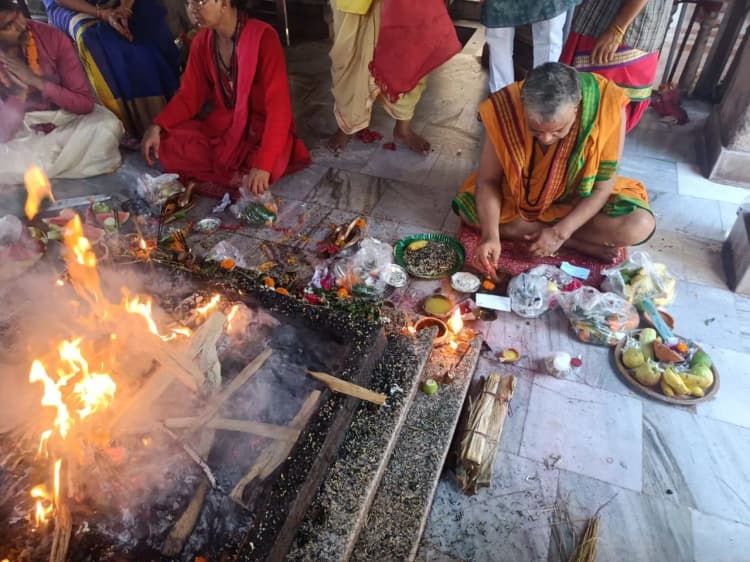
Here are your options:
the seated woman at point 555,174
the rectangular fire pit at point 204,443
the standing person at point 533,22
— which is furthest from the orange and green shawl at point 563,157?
the rectangular fire pit at point 204,443

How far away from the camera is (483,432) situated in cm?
238

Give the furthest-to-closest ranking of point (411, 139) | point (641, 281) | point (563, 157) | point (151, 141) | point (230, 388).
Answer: point (411, 139) < point (151, 141) < point (641, 281) < point (563, 157) < point (230, 388)

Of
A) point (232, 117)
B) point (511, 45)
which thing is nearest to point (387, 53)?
point (511, 45)

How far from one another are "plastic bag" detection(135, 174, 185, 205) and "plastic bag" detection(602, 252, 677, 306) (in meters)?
3.19

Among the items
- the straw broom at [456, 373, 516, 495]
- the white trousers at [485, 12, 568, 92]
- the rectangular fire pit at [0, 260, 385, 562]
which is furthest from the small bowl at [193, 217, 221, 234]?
the white trousers at [485, 12, 568, 92]

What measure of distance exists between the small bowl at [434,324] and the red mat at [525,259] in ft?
2.35

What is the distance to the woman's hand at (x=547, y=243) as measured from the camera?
3.17 metres

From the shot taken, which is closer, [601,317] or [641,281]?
[601,317]

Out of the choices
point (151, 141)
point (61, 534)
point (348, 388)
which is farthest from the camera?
point (151, 141)

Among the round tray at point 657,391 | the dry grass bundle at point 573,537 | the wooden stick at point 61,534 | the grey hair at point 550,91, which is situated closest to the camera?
the wooden stick at point 61,534

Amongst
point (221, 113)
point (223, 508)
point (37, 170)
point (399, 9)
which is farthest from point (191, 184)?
point (223, 508)

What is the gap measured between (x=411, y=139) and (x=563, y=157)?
1979 millimetres

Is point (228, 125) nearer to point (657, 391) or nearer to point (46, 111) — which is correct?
point (46, 111)

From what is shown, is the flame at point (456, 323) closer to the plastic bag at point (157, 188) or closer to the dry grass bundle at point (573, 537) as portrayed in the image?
the dry grass bundle at point (573, 537)
